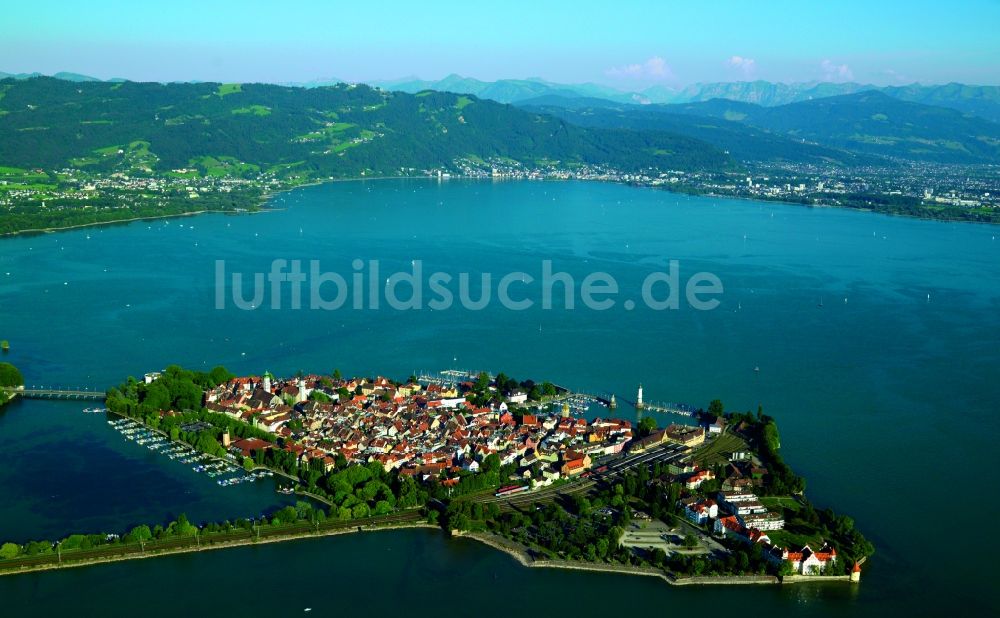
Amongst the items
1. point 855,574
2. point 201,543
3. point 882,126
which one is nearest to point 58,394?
point 201,543

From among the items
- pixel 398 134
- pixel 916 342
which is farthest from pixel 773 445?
pixel 398 134

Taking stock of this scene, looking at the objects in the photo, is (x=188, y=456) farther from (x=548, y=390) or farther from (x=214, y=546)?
(x=548, y=390)

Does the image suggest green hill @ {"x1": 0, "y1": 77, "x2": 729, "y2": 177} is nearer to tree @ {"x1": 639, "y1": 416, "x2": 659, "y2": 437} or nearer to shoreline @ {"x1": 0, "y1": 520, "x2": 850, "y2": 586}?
tree @ {"x1": 639, "y1": 416, "x2": 659, "y2": 437}

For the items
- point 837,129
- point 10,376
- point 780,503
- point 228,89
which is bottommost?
point 780,503

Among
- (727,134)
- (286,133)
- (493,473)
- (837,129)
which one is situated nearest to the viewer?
(493,473)

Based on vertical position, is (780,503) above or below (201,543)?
above

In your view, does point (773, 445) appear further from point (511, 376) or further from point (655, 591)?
point (511, 376)
